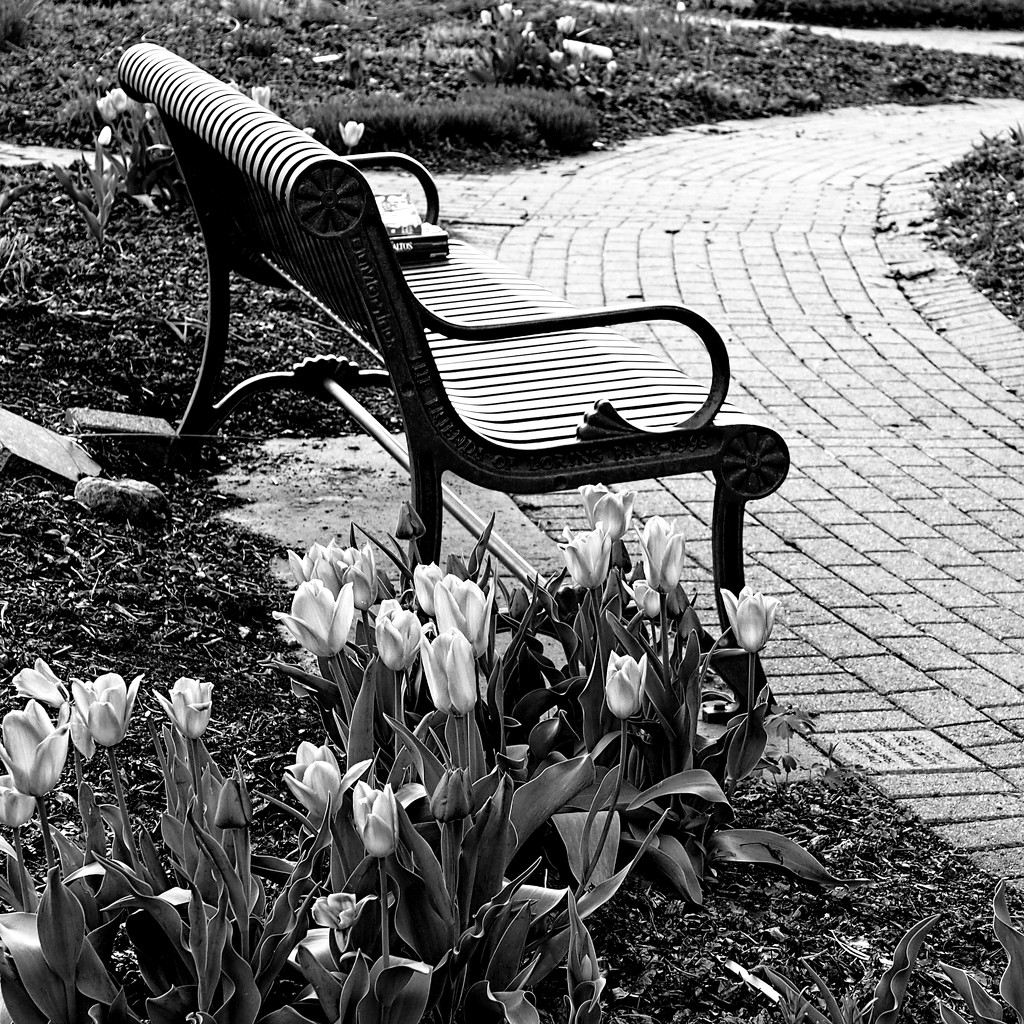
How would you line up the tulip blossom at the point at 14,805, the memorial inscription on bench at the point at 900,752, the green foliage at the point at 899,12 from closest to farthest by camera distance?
the tulip blossom at the point at 14,805, the memorial inscription on bench at the point at 900,752, the green foliage at the point at 899,12

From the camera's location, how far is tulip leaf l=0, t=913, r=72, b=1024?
1671 millimetres

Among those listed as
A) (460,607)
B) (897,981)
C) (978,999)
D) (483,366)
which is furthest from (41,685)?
(483,366)

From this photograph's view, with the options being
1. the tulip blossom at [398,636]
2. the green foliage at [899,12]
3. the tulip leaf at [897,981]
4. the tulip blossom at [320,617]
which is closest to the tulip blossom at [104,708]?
the tulip blossom at [320,617]

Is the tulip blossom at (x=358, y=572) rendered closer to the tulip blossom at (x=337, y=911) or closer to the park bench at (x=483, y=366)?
the park bench at (x=483, y=366)

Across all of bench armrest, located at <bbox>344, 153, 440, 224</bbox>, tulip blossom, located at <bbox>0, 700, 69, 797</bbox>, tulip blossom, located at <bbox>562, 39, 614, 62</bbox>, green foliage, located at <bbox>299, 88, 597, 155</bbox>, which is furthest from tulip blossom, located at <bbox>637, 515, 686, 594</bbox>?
tulip blossom, located at <bbox>562, 39, 614, 62</bbox>

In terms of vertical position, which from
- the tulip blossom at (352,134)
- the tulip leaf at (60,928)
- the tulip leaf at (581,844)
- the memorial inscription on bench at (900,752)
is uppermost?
the tulip blossom at (352,134)

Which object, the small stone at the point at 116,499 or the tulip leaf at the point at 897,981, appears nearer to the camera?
the tulip leaf at the point at 897,981

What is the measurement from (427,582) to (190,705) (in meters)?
0.51

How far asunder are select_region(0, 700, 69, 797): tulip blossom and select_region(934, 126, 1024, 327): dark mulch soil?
556 centimetres

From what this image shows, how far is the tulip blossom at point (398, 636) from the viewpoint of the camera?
1.96 m

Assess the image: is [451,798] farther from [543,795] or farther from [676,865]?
[676,865]

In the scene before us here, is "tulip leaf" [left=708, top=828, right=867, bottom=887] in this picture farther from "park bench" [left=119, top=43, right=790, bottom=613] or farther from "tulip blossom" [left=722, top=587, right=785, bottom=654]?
"park bench" [left=119, top=43, right=790, bottom=613]

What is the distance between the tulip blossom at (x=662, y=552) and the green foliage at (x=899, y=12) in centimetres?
1511

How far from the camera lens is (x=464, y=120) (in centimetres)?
913
